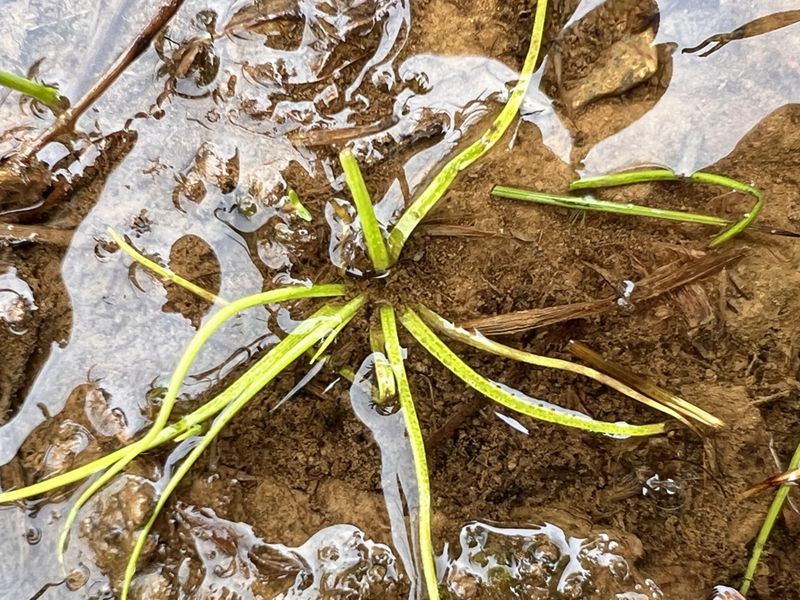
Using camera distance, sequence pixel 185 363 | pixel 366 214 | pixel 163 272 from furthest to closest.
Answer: pixel 163 272, pixel 366 214, pixel 185 363

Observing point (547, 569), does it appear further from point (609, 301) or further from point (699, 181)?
point (699, 181)

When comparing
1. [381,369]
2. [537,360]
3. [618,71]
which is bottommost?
[537,360]

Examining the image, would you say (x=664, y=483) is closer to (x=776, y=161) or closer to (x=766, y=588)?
(x=766, y=588)

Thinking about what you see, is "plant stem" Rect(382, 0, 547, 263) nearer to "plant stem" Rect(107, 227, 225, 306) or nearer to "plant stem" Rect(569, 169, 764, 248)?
"plant stem" Rect(569, 169, 764, 248)

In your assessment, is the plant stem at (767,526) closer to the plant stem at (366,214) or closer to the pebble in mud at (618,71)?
the pebble in mud at (618,71)

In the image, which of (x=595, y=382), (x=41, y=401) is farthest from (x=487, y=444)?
(x=41, y=401)

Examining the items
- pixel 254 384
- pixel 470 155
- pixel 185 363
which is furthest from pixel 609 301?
pixel 185 363

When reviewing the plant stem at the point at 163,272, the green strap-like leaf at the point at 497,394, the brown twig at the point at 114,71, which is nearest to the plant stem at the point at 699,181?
the green strap-like leaf at the point at 497,394

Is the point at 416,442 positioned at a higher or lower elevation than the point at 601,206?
lower
